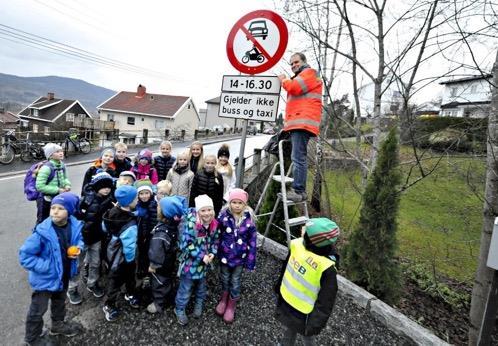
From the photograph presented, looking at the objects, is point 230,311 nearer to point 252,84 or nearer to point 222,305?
point 222,305

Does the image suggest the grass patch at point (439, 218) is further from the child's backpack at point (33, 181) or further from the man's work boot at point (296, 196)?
the child's backpack at point (33, 181)

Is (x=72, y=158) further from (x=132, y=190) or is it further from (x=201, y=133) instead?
(x=201, y=133)

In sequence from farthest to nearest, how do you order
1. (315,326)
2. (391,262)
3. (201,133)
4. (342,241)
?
1. (201,133)
2. (342,241)
3. (391,262)
4. (315,326)

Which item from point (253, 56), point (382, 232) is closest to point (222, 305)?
point (382, 232)

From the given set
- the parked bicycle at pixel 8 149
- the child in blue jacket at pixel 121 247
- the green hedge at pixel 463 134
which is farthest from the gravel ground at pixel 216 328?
the parked bicycle at pixel 8 149

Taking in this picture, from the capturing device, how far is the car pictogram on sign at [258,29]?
3039 millimetres

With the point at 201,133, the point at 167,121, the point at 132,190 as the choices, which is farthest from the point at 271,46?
the point at 167,121

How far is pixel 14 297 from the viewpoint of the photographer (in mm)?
2934

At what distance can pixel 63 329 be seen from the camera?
2.49 m

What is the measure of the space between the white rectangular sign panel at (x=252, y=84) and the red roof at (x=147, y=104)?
40.2 metres

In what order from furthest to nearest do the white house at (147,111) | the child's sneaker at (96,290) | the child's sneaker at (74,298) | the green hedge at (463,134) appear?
the white house at (147,111)
the green hedge at (463,134)
the child's sneaker at (96,290)
the child's sneaker at (74,298)

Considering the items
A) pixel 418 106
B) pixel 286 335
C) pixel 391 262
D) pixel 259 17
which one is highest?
pixel 259 17

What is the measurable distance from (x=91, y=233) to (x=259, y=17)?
3109 millimetres

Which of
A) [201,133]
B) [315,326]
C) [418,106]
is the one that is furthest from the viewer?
[201,133]
